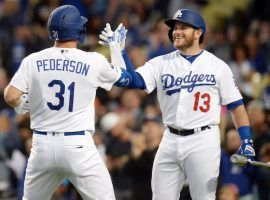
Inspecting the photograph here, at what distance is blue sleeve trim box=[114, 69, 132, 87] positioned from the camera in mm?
→ 9055

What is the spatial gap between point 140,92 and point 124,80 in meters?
5.82

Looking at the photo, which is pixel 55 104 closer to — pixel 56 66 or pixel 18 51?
pixel 56 66

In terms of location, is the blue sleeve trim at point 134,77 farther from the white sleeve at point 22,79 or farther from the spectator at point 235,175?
the spectator at point 235,175

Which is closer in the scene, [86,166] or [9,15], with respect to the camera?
[86,166]

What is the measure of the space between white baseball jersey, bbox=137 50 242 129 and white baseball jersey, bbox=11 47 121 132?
2.96 feet

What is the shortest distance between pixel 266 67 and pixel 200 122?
6.13 meters

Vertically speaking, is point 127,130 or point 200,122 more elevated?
point 200,122

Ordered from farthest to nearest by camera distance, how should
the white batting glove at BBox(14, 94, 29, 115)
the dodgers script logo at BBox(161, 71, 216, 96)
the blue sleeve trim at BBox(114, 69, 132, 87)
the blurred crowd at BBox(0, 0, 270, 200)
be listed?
the blurred crowd at BBox(0, 0, 270, 200) < the dodgers script logo at BBox(161, 71, 216, 96) < the blue sleeve trim at BBox(114, 69, 132, 87) < the white batting glove at BBox(14, 94, 29, 115)

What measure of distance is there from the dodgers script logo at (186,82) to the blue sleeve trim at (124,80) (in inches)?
14.6

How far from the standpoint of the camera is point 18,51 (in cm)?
1705

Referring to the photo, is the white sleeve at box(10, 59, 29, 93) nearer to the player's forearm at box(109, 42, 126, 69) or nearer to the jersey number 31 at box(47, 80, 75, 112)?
the jersey number 31 at box(47, 80, 75, 112)

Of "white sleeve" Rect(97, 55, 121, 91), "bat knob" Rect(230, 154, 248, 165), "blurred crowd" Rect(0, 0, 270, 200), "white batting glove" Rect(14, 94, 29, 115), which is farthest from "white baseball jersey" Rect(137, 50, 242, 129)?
"blurred crowd" Rect(0, 0, 270, 200)

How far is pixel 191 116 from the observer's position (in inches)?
364

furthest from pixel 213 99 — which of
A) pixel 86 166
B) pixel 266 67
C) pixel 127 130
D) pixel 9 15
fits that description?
pixel 9 15
